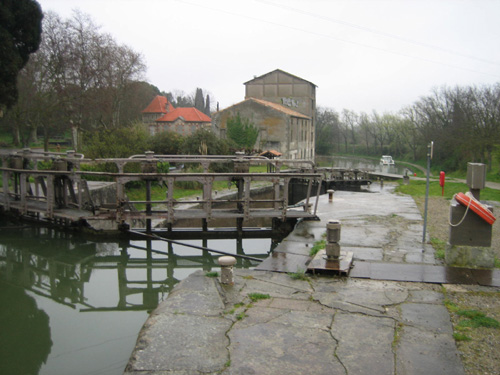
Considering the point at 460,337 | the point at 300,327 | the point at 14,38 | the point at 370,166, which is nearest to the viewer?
the point at 460,337

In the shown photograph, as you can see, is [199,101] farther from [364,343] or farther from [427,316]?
[364,343]

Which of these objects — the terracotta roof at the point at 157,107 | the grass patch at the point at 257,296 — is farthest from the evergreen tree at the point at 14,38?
the terracotta roof at the point at 157,107

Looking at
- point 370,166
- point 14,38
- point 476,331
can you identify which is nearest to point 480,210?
point 476,331

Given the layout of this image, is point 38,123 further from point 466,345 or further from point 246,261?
point 466,345

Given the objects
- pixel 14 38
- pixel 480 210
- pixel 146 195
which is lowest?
pixel 146 195

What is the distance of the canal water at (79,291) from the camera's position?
6152 mm

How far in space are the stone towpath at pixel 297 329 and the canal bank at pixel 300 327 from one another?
0.03 feet

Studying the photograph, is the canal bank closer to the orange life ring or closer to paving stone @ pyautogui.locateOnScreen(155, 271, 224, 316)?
paving stone @ pyautogui.locateOnScreen(155, 271, 224, 316)

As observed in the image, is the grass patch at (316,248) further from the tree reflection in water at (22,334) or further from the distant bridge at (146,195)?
the tree reflection in water at (22,334)

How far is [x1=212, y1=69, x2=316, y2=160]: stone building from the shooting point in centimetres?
4497

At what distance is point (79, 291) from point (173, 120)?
5453 centimetres

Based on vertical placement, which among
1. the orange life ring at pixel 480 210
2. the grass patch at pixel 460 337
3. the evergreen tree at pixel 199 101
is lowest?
the grass patch at pixel 460 337

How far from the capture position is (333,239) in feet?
24.5

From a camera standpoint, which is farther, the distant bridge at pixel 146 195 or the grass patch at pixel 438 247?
the distant bridge at pixel 146 195
